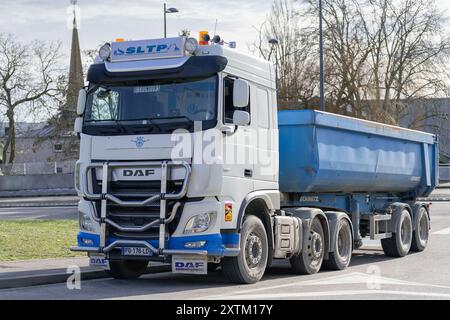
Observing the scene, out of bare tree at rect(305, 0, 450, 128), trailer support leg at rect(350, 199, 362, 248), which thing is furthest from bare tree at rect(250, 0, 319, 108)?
trailer support leg at rect(350, 199, 362, 248)

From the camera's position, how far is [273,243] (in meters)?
12.1

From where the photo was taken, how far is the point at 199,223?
10797 millimetres

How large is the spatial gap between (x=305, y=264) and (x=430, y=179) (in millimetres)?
7051

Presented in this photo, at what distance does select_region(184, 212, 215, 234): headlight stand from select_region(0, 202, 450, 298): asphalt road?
2.73 ft

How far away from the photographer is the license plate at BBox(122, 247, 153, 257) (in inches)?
429

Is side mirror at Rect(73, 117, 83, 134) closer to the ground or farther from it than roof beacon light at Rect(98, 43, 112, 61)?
closer to the ground

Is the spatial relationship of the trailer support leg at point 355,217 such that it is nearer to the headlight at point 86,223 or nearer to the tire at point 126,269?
the tire at point 126,269

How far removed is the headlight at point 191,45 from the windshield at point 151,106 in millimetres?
421

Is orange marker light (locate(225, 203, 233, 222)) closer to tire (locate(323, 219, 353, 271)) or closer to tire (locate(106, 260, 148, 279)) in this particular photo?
tire (locate(106, 260, 148, 279))

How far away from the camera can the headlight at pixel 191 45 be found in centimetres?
1109

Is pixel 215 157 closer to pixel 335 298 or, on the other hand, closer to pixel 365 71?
pixel 335 298

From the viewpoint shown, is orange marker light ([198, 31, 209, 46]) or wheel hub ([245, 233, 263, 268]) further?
wheel hub ([245, 233, 263, 268])

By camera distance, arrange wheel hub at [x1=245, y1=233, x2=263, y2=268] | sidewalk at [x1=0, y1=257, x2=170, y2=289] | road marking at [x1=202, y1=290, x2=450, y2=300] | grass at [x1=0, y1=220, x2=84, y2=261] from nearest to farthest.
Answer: road marking at [x1=202, y1=290, x2=450, y2=300] < sidewalk at [x1=0, y1=257, x2=170, y2=289] < wheel hub at [x1=245, y1=233, x2=263, y2=268] < grass at [x1=0, y1=220, x2=84, y2=261]

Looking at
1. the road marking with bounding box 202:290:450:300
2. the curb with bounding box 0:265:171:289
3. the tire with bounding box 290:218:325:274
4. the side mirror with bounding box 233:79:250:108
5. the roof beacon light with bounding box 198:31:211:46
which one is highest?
the roof beacon light with bounding box 198:31:211:46
